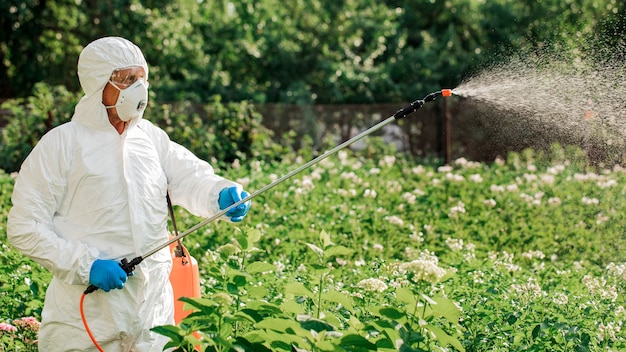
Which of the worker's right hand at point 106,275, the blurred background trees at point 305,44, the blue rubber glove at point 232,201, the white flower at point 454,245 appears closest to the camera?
the worker's right hand at point 106,275

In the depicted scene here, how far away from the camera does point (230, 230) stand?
5906 mm

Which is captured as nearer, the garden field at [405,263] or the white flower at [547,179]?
the garden field at [405,263]

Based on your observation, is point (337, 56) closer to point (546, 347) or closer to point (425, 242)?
point (425, 242)

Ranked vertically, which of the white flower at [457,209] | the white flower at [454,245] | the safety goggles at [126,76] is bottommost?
the white flower at [457,209]

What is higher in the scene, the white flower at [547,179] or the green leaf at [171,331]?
the green leaf at [171,331]

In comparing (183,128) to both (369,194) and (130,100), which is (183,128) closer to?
(369,194)

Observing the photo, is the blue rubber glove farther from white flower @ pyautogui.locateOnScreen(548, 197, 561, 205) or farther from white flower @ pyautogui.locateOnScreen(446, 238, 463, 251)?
white flower @ pyautogui.locateOnScreen(548, 197, 561, 205)

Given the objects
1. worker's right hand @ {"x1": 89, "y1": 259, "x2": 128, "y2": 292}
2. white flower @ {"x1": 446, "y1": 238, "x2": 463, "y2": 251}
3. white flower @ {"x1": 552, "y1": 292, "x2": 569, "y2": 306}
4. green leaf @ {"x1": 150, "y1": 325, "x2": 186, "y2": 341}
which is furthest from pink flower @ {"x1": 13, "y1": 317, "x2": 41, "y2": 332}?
white flower @ {"x1": 446, "y1": 238, "x2": 463, "y2": 251}

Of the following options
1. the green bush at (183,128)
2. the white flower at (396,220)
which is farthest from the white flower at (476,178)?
the green bush at (183,128)

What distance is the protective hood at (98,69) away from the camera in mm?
3111

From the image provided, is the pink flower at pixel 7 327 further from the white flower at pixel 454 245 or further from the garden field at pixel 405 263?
the white flower at pixel 454 245

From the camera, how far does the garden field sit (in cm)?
261

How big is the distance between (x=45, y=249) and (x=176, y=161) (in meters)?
0.69

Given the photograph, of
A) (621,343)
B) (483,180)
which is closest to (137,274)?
(621,343)
